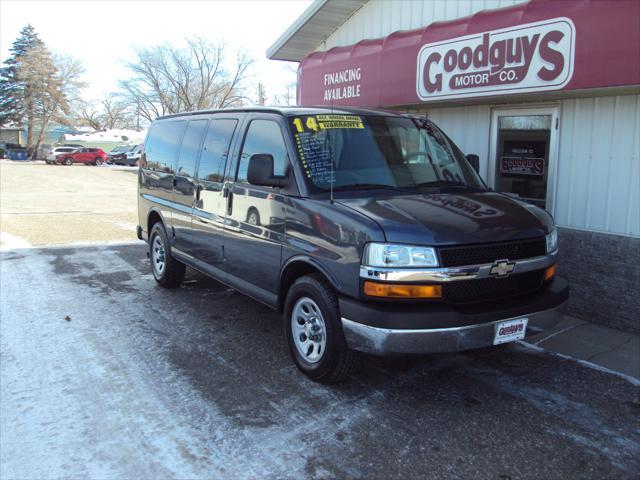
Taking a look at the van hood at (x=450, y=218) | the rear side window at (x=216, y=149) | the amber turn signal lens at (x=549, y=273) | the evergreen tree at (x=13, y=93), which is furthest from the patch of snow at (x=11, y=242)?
the evergreen tree at (x=13, y=93)

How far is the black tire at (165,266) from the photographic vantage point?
274 inches

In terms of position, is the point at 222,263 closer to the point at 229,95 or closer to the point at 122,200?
the point at 122,200

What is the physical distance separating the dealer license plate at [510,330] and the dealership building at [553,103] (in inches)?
33.6

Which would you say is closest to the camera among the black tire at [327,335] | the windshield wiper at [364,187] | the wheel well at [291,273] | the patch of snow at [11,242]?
the black tire at [327,335]

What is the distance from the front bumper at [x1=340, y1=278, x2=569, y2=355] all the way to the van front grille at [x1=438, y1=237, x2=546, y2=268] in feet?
1.03

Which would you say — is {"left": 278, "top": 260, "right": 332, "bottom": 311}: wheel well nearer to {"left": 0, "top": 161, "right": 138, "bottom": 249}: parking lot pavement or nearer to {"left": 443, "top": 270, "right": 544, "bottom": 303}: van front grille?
{"left": 443, "top": 270, "right": 544, "bottom": 303}: van front grille

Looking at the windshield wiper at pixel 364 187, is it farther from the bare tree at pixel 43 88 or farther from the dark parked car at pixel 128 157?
the bare tree at pixel 43 88

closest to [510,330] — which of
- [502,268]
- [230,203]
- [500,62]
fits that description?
[502,268]

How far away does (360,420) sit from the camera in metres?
3.84

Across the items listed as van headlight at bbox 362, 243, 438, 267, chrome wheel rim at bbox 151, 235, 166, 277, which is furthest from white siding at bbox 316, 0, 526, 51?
chrome wheel rim at bbox 151, 235, 166, 277

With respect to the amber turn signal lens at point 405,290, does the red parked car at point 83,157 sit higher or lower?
higher

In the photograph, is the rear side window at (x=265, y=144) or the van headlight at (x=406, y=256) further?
the rear side window at (x=265, y=144)

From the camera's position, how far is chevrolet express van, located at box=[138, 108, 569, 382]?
3.71m

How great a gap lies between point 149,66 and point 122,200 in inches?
1386
